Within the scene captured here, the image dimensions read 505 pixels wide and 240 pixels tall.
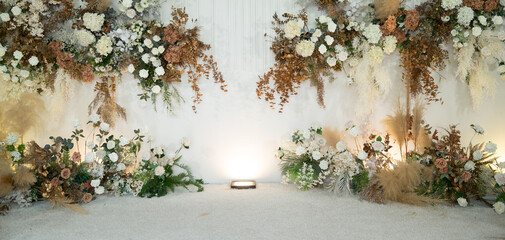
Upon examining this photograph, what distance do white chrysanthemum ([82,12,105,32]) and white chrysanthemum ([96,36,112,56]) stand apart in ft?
0.40

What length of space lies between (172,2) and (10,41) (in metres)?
1.63

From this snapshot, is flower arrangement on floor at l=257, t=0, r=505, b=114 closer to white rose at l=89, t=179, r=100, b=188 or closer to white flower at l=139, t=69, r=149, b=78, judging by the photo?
white flower at l=139, t=69, r=149, b=78

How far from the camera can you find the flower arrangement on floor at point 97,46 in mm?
3844

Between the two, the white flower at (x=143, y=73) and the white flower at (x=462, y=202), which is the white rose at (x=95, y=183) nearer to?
the white flower at (x=143, y=73)

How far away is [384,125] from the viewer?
4.36 meters

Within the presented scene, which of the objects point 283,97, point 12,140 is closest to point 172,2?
point 283,97

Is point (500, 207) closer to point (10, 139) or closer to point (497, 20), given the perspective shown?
point (497, 20)

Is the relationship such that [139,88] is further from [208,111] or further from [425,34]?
[425,34]

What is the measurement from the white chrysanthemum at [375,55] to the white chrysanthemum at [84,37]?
9.12ft

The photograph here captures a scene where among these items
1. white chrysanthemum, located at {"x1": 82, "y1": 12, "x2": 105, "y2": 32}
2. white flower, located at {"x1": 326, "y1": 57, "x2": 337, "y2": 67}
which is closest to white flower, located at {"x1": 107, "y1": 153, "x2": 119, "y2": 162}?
white chrysanthemum, located at {"x1": 82, "y1": 12, "x2": 105, "y2": 32}

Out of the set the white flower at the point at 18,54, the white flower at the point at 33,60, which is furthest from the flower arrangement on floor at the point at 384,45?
the white flower at the point at 18,54

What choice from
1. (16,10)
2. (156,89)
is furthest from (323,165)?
(16,10)

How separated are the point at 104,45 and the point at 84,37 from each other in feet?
0.69

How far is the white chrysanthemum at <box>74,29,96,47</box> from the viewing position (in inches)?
151
